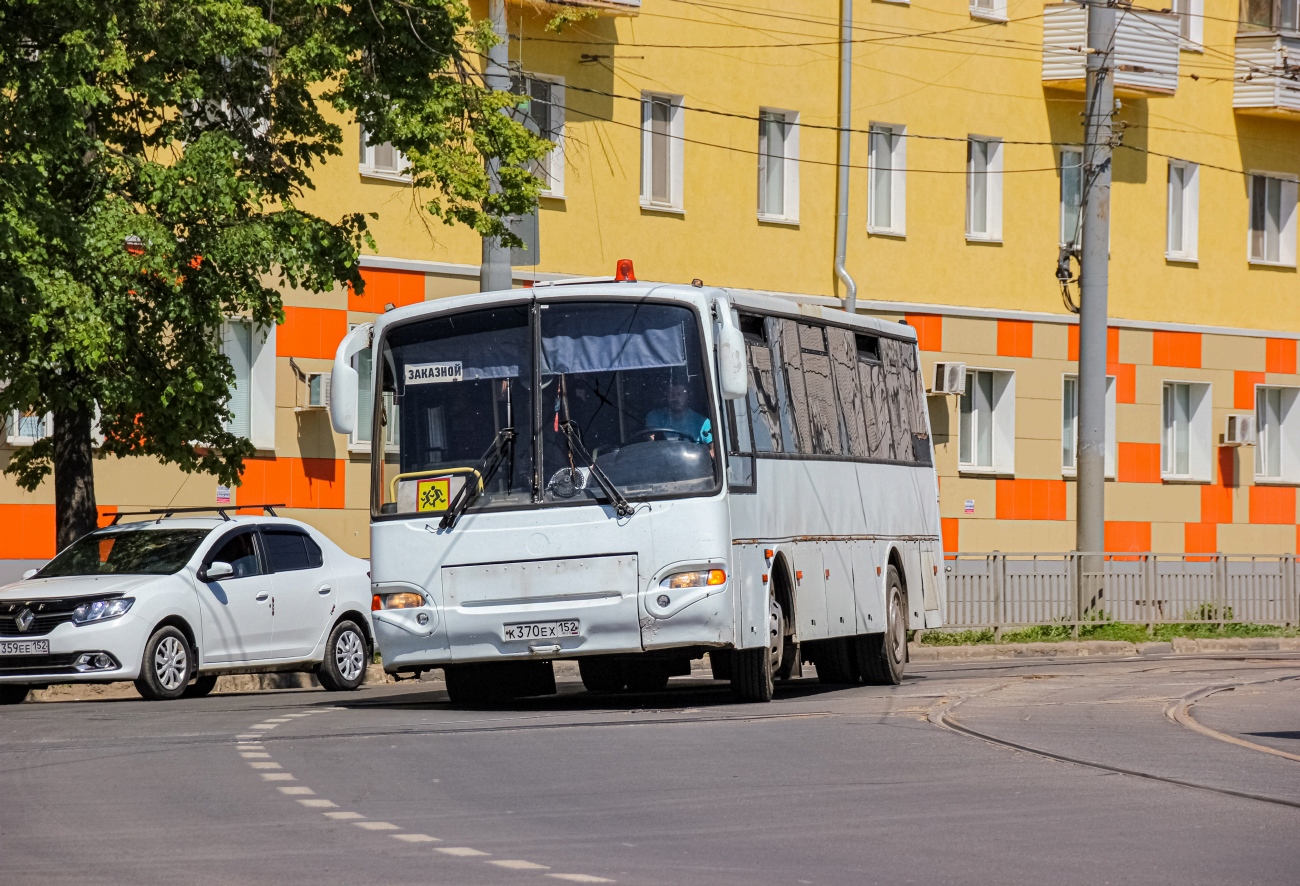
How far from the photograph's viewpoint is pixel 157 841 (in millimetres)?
8992

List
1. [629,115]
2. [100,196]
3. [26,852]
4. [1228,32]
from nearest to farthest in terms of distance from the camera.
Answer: [26,852], [100,196], [629,115], [1228,32]

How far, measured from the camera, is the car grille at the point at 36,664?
18.3m

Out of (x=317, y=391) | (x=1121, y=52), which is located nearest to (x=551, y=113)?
(x=317, y=391)

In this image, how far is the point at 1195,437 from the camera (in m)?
39.4

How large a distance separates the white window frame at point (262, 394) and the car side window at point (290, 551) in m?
7.80

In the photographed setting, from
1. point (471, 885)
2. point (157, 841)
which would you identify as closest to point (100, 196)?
point (157, 841)

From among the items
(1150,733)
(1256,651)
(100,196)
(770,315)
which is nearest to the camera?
(1150,733)

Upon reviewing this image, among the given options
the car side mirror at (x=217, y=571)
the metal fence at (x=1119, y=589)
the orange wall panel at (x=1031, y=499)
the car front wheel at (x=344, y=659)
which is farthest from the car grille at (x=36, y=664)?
the orange wall panel at (x=1031, y=499)

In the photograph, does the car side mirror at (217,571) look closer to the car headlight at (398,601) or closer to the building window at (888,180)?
the car headlight at (398,601)

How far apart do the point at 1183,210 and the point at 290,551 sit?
74.1 feet

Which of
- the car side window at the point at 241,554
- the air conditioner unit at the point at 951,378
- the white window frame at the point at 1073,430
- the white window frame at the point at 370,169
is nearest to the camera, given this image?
the car side window at the point at 241,554

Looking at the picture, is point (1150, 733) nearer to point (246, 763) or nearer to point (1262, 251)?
point (246, 763)

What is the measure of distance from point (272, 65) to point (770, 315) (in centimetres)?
603

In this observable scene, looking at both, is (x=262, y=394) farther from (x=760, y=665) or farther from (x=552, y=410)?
(x=760, y=665)
